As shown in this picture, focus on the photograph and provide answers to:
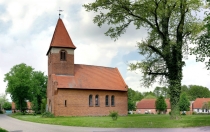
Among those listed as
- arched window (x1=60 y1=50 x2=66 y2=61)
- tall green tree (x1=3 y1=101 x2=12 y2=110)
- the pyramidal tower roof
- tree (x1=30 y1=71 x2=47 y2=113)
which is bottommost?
tall green tree (x1=3 y1=101 x2=12 y2=110)

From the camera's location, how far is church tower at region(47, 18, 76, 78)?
4600 centimetres

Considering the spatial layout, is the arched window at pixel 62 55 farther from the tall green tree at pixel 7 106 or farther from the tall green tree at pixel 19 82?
the tall green tree at pixel 7 106

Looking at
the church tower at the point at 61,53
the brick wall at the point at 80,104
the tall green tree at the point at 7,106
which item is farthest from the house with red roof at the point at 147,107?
the tall green tree at the point at 7,106

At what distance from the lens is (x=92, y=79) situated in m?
48.6

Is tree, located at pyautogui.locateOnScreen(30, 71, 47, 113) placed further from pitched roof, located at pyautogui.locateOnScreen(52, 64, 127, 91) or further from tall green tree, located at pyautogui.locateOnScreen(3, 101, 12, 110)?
tall green tree, located at pyautogui.locateOnScreen(3, 101, 12, 110)

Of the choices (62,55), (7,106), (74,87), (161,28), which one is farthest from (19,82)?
(7,106)

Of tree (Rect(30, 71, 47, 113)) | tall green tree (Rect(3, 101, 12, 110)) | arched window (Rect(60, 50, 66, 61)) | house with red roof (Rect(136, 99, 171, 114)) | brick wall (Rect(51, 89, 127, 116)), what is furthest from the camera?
tall green tree (Rect(3, 101, 12, 110))

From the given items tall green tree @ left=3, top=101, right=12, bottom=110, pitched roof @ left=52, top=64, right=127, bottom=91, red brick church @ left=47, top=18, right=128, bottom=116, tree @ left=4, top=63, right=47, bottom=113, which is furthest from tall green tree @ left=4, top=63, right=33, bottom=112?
tall green tree @ left=3, top=101, right=12, bottom=110

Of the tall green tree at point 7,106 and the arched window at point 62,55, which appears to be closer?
the arched window at point 62,55

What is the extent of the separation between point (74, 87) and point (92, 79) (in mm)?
4886

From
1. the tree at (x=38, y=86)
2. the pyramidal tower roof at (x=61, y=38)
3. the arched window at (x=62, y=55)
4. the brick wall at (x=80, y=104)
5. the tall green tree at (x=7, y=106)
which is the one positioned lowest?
the tall green tree at (x=7, y=106)

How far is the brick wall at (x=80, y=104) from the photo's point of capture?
143 feet

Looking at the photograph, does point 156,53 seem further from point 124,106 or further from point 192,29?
point 124,106

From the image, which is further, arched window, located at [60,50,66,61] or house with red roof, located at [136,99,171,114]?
house with red roof, located at [136,99,171,114]
